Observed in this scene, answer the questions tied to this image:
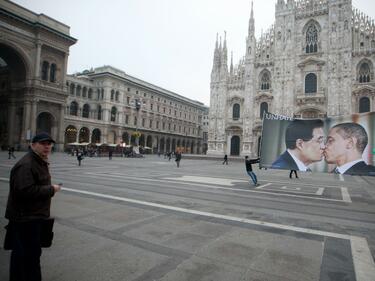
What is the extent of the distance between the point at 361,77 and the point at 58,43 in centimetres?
4511

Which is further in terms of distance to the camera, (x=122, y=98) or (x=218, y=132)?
(x=122, y=98)

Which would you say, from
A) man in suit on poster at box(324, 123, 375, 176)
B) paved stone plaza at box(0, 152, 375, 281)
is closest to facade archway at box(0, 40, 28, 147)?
paved stone plaza at box(0, 152, 375, 281)

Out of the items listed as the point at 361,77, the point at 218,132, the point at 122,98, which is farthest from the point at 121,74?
the point at 361,77

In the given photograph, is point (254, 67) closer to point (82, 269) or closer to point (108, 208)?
point (108, 208)

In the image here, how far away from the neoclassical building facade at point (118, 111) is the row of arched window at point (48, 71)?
955 centimetres

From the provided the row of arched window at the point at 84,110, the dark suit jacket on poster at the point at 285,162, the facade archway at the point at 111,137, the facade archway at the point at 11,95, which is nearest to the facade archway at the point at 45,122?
the facade archway at the point at 11,95

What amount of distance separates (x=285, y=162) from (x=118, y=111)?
51.1m

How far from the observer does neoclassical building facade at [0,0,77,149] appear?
35000 millimetres

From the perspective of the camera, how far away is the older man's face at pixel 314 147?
9344mm

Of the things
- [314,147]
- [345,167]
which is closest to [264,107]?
[314,147]

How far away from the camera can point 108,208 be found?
265 inches

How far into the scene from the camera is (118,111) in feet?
187

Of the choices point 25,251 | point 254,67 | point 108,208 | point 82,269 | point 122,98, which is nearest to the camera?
point 25,251

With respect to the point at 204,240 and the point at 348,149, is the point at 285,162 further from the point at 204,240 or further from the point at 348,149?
the point at 204,240
